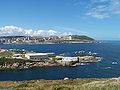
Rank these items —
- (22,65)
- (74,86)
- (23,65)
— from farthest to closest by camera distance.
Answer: (22,65), (23,65), (74,86)

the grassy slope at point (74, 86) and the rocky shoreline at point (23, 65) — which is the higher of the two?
the grassy slope at point (74, 86)

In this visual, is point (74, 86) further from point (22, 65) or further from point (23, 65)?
point (22, 65)

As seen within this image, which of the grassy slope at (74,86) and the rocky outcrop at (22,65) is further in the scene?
the rocky outcrop at (22,65)

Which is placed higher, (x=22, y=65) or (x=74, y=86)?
(x=74, y=86)

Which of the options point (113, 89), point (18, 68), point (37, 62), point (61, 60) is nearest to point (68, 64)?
point (61, 60)

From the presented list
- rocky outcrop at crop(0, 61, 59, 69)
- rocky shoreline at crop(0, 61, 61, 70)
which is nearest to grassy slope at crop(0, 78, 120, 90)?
rocky shoreline at crop(0, 61, 61, 70)

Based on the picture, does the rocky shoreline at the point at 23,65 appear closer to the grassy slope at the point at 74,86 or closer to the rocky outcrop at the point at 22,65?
the rocky outcrop at the point at 22,65

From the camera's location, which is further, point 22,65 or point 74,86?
point 22,65

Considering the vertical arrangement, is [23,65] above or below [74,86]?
below

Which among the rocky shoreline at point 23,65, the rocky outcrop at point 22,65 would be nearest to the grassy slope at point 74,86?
the rocky shoreline at point 23,65

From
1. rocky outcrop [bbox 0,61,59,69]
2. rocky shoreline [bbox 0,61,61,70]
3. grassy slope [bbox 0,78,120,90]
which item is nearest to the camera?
grassy slope [bbox 0,78,120,90]

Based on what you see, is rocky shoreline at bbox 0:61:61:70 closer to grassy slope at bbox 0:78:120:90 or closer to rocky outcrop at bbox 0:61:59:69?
rocky outcrop at bbox 0:61:59:69

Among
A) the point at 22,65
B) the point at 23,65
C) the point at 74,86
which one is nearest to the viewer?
the point at 74,86

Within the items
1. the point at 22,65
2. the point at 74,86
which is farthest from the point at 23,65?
the point at 74,86
